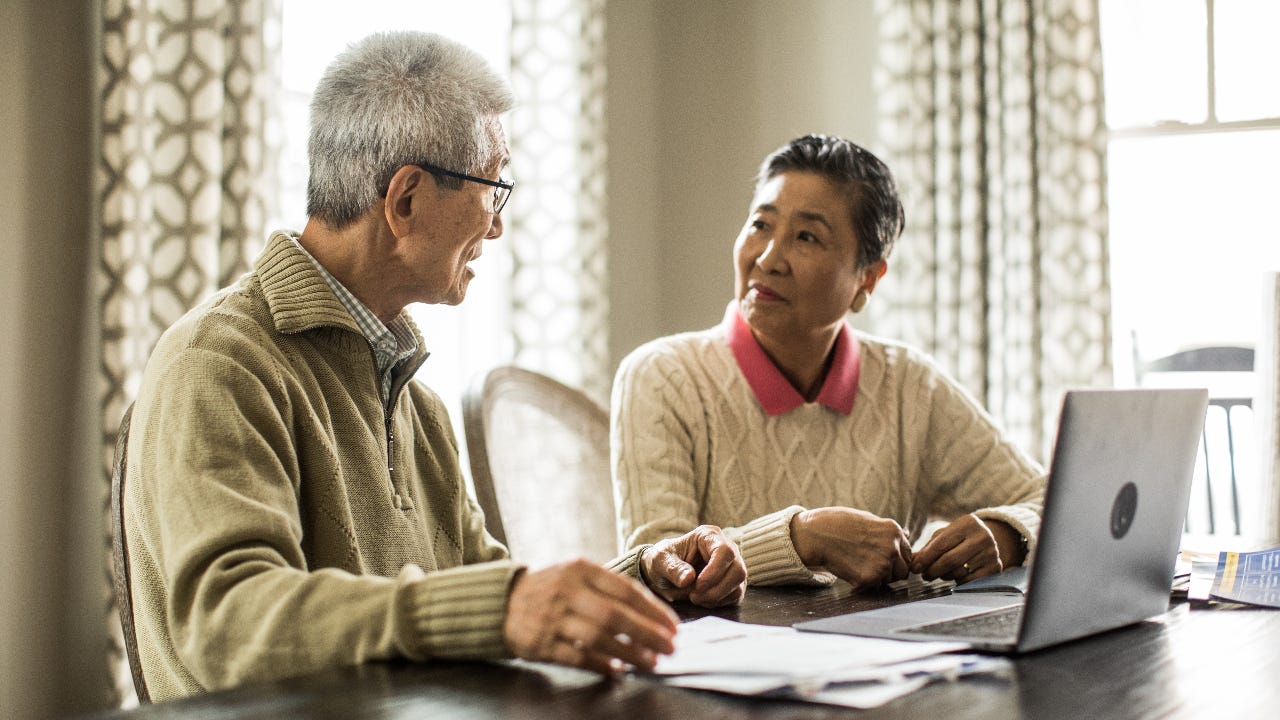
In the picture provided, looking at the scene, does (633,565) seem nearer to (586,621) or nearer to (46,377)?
(586,621)

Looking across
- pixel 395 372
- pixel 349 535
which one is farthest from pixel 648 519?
pixel 349 535

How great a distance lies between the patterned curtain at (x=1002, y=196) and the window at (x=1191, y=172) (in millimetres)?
320

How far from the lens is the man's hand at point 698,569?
1.24 m

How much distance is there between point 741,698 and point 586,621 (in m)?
0.12

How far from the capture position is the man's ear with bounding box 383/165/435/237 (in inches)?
50.9

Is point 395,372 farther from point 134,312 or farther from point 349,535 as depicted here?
point 134,312

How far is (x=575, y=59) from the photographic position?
11.5ft

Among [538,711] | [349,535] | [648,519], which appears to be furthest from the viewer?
[648,519]

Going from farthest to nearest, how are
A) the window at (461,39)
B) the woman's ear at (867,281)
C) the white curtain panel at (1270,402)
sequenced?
1. the window at (461,39)
2. the white curtain panel at (1270,402)
3. the woman's ear at (867,281)

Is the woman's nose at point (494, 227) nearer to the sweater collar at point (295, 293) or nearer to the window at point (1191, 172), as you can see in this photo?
the sweater collar at point (295, 293)

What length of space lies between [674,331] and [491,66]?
2.74m

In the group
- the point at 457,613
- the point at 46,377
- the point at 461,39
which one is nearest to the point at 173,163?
the point at 46,377

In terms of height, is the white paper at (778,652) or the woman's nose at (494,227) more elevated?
the woman's nose at (494,227)

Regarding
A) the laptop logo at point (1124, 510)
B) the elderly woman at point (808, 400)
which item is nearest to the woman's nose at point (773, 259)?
the elderly woman at point (808, 400)
